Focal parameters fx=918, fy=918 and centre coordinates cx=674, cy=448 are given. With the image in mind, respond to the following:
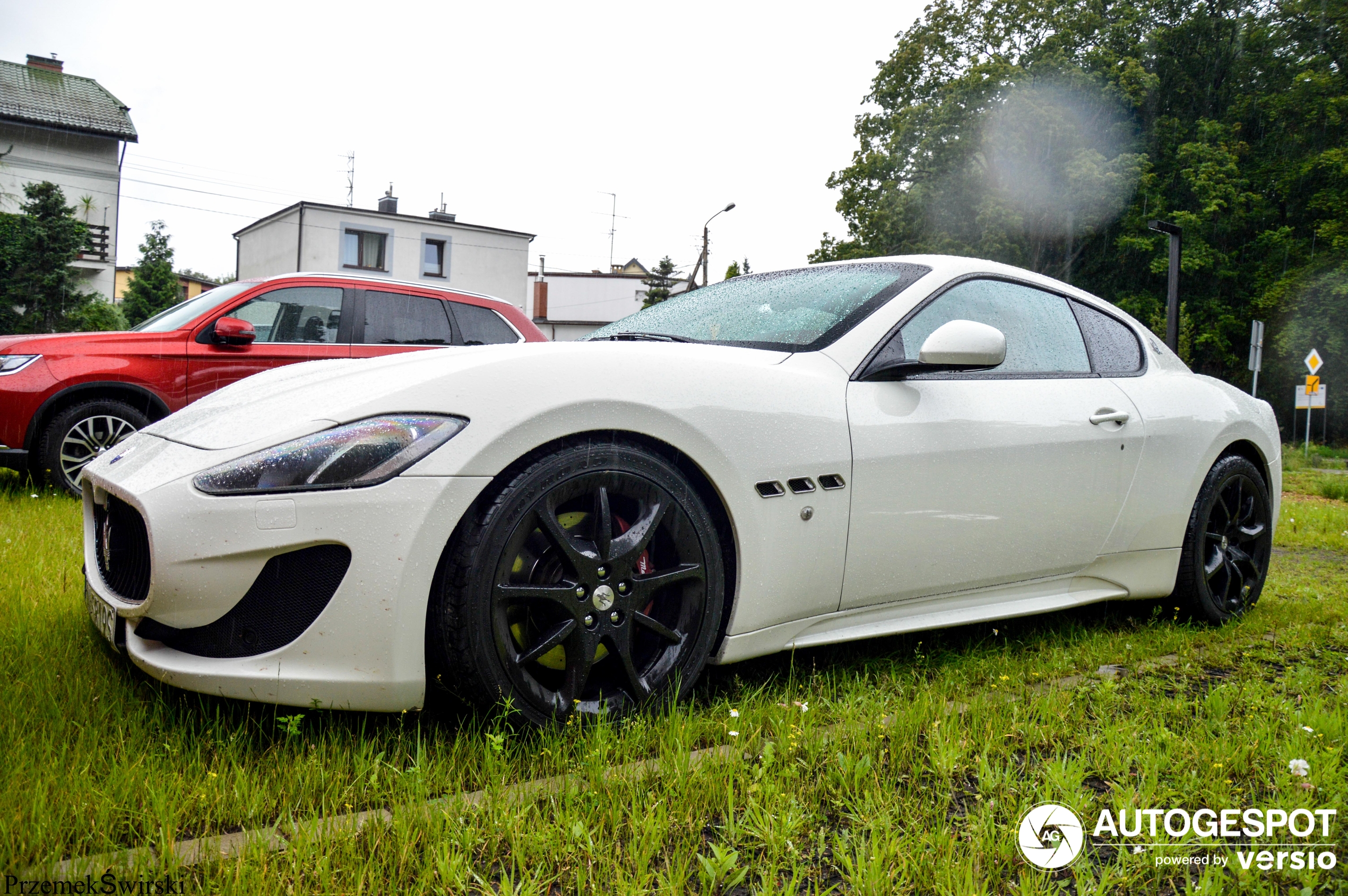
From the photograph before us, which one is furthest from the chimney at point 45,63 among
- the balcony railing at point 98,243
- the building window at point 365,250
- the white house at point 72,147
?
the building window at point 365,250

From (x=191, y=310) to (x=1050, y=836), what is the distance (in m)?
6.46

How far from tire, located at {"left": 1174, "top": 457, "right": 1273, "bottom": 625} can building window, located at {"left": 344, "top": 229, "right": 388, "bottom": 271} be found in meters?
32.9

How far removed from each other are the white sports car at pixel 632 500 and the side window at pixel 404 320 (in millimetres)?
3963

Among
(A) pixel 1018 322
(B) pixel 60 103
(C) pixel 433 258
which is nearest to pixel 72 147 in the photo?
(B) pixel 60 103

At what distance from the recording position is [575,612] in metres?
2.06

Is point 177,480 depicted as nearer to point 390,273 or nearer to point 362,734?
point 362,734

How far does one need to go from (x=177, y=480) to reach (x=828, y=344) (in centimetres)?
172

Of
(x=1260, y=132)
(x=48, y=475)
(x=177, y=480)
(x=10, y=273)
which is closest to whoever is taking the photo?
(x=177, y=480)

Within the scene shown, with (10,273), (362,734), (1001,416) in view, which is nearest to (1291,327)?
(1001,416)

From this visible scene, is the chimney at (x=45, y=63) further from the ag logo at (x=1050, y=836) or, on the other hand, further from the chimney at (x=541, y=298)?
the ag logo at (x=1050, y=836)

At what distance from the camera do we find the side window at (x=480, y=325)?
712 cm

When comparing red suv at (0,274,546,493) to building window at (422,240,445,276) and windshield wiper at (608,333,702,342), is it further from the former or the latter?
building window at (422,240,445,276)

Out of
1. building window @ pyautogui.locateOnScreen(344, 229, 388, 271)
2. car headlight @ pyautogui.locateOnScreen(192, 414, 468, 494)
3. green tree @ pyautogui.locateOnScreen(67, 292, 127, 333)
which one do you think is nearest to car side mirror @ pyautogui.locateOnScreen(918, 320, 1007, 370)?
car headlight @ pyautogui.locateOnScreen(192, 414, 468, 494)

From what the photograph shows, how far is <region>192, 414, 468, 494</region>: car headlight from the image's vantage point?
1.90 meters
